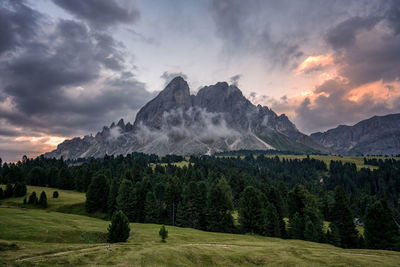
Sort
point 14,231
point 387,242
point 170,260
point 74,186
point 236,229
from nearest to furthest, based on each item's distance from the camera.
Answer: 1. point 170,260
2. point 14,231
3. point 387,242
4. point 236,229
5. point 74,186

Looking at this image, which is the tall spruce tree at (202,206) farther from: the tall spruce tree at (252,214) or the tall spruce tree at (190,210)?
the tall spruce tree at (252,214)

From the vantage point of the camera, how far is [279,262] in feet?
99.5

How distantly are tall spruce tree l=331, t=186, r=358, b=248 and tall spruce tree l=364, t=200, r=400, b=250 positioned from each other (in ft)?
32.8

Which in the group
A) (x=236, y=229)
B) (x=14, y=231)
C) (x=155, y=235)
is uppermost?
(x=14, y=231)

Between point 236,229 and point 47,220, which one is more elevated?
point 47,220

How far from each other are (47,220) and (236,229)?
5248 cm

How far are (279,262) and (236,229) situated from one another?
44.2m

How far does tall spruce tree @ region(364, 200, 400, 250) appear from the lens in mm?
51812

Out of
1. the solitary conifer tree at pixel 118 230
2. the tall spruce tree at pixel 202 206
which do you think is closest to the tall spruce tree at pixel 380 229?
the tall spruce tree at pixel 202 206

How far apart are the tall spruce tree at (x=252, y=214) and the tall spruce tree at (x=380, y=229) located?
25292mm

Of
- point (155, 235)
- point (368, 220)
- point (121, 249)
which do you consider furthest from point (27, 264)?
point (368, 220)

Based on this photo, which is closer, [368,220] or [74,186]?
[368,220]

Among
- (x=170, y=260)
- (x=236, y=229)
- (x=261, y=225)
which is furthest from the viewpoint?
(x=236, y=229)

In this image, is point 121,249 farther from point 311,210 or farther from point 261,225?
point 311,210
